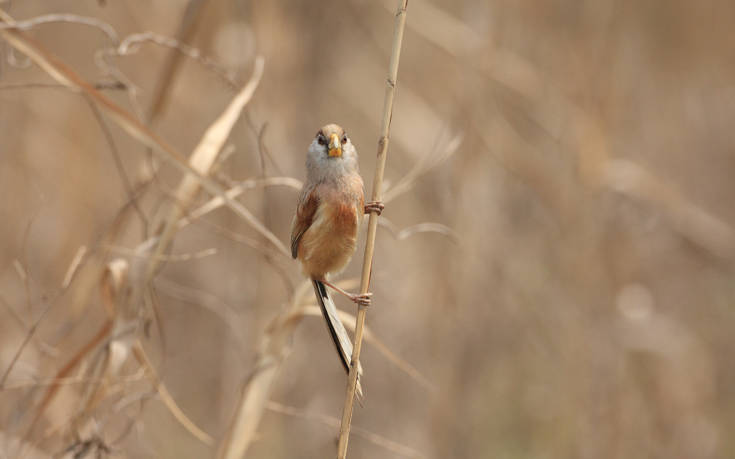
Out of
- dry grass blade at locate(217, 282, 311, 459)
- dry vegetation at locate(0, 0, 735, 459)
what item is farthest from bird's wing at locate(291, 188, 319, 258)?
dry vegetation at locate(0, 0, 735, 459)

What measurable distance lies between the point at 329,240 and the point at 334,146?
0.24 m

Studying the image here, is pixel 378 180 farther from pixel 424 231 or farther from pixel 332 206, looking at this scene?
→ pixel 424 231

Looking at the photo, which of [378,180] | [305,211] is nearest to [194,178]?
[305,211]

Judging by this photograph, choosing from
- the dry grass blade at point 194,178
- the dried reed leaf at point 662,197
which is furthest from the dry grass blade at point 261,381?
the dried reed leaf at point 662,197

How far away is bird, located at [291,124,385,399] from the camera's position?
5.38 ft

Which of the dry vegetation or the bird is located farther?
the dry vegetation

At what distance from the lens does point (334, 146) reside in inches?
62.0

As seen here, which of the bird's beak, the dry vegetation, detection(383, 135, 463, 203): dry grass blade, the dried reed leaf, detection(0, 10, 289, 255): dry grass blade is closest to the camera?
the bird's beak

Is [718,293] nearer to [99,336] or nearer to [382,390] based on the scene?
[382,390]

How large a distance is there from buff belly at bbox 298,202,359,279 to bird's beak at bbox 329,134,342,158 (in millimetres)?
130

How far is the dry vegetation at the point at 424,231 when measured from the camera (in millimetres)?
3676

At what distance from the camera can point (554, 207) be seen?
4.20 m

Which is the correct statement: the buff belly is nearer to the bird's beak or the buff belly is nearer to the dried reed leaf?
the bird's beak

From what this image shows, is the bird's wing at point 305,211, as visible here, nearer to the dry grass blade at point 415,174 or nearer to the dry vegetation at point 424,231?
the dry grass blade at point 415,174
